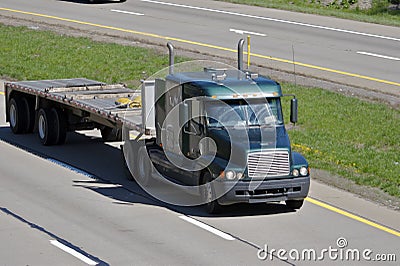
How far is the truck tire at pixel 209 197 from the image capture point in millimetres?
17719

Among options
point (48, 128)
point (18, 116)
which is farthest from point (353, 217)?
point (18, 116)

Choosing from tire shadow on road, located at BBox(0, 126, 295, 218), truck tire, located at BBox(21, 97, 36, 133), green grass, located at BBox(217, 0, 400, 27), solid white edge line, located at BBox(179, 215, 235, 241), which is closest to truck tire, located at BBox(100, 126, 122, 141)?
tire shadow on road, located at BBox(0, 126, 295, 218)

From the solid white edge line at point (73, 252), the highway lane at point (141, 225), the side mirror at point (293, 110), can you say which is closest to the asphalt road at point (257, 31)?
the side mirror at point (293, 110)

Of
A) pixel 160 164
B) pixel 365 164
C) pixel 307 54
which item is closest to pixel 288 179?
pixel 160 164

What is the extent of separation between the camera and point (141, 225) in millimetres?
17219

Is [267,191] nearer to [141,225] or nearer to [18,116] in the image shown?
[141,225]

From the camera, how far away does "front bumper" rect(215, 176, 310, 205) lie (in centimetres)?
1733

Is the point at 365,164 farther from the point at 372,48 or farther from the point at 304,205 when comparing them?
the point at 372,48

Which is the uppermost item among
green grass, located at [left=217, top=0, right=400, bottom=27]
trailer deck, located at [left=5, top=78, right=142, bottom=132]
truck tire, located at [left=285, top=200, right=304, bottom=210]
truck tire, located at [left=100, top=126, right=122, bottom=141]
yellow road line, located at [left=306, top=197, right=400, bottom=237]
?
trailer deck, located at [left=5, top=78, right=142, bottom=132]

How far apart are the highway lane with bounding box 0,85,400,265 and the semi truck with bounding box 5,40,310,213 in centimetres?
50

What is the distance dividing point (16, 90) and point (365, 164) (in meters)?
9.28

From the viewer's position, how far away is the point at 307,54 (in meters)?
35.0

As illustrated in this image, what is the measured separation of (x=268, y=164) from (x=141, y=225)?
253 cm

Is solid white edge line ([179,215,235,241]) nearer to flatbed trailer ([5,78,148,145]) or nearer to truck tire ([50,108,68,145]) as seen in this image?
flatbed trailer ([5,78,148,145])
